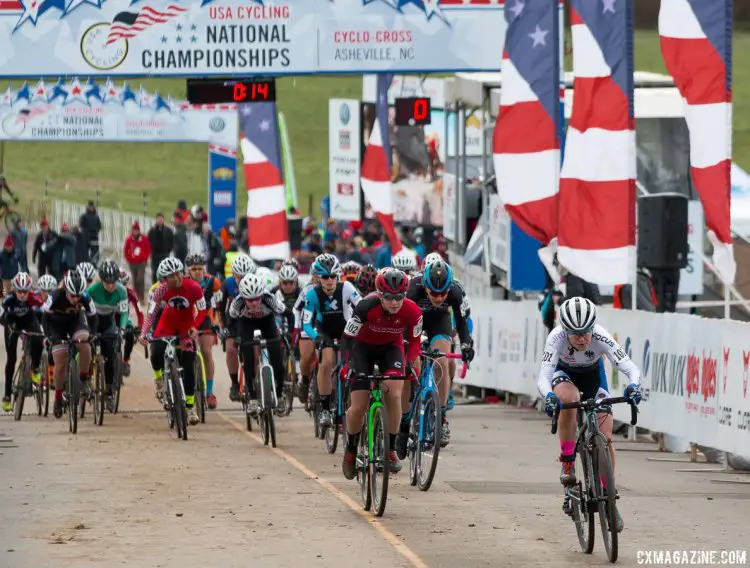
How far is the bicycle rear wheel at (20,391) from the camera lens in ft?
71.1

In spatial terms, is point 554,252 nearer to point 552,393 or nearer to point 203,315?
point 203,315

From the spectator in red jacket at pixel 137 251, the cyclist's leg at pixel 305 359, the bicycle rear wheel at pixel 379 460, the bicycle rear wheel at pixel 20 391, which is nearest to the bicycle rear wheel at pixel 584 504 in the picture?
the bicycle rear wheel at pixel 379 460

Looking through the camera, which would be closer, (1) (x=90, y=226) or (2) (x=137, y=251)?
(2) (x=137, y=251)

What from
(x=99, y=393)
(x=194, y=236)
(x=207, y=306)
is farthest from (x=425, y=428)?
(x=194, y=236)

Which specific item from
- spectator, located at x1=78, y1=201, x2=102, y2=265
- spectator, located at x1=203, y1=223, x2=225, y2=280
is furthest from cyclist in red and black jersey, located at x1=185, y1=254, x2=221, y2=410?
spectator, located at x1=78, y1=201, x2=102, y2=265

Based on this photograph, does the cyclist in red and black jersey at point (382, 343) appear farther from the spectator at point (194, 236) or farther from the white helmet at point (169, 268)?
the spectator at point (194, 236)

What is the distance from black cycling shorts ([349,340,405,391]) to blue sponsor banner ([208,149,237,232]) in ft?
122

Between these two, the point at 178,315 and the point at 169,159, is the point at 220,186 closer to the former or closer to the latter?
the point at 178,315

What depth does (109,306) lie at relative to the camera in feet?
68.8

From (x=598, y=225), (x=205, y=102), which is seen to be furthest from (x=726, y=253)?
(x=205, y=102)

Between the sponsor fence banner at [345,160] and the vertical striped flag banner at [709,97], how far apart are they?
26559mm

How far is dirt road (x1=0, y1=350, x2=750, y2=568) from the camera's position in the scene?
11047 mm

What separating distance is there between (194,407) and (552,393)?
405 inches

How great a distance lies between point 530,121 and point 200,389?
480cm
